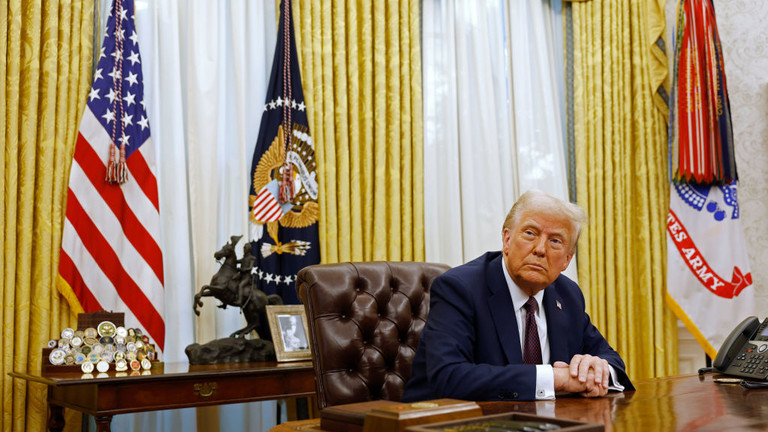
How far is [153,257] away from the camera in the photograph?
13.3 feet

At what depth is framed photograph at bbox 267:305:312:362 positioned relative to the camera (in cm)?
382

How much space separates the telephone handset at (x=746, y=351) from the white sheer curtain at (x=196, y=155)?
259 centimetres

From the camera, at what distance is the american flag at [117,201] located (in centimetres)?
389

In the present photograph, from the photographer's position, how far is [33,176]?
3.81 m

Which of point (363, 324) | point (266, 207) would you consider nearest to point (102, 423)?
point (363, 324)

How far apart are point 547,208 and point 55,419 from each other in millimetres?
2515

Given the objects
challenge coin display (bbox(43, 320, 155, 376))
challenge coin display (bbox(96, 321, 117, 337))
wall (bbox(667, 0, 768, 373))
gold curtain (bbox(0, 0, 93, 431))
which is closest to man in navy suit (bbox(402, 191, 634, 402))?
challenge coin display (bbox(43, 320, 155, 376))

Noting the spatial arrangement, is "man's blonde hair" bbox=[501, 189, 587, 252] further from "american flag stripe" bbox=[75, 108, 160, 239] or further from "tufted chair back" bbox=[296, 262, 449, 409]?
"american flag stripe" bbox=[75, 108, 160, 239]

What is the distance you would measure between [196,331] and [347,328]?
1743 millimetres

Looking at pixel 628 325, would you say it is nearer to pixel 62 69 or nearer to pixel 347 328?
pixel 347 328

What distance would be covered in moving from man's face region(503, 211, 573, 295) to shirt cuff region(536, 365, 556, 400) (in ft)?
1.31

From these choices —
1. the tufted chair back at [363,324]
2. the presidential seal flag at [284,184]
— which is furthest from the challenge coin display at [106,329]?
the tufted chair back at [363,324]

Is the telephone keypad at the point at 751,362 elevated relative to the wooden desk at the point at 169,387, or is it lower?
elevated

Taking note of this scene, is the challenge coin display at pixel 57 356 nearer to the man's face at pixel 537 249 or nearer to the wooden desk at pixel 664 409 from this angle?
the wooden desk at pixel 664 409
